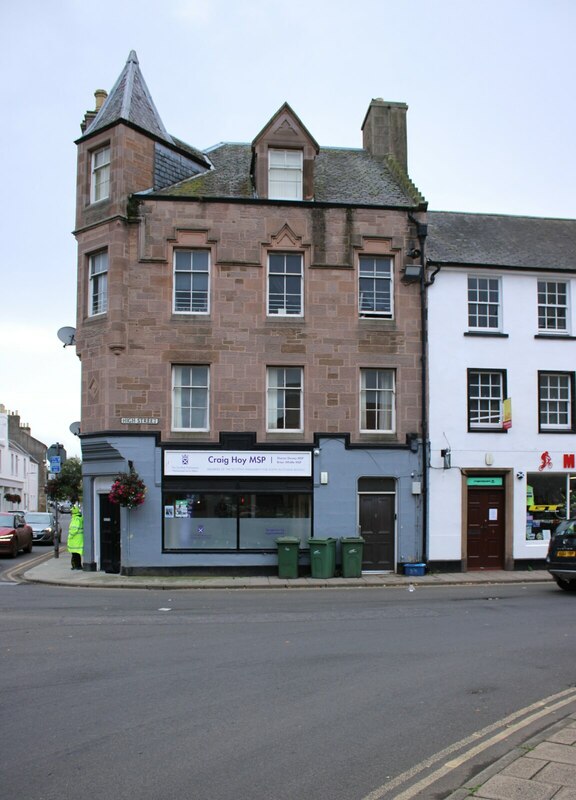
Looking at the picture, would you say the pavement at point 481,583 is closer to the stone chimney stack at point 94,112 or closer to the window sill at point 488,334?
the window sill at point 488,334

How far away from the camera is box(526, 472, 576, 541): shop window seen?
77.0 feet

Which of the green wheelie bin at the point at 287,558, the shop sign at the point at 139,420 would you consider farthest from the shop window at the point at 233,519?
the shop sign at the point at 139,420

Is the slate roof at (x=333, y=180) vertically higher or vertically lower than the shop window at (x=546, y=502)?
higher

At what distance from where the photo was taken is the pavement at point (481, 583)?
5289mm

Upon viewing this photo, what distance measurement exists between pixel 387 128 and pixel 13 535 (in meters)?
19.7

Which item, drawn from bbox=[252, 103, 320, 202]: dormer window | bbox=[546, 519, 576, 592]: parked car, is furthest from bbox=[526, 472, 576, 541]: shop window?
bbox=[252, 103, 320, 202]: dormer window

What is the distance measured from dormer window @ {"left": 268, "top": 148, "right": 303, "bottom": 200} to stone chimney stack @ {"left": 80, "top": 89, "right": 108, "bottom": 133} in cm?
611

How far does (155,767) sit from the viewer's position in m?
6.02

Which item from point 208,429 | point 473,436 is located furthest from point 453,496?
point 208,429

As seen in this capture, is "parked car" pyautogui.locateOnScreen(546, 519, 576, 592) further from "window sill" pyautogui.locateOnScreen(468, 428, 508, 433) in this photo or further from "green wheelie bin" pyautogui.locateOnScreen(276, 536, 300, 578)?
"green wheelie bin" pyautogui.locateOnScreen(276, 536, 300, 578)

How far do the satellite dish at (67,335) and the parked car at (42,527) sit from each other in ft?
50.8

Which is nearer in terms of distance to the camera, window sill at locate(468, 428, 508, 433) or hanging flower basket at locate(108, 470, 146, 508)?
hanging flower basket at locate(108, 470, 146, 508)

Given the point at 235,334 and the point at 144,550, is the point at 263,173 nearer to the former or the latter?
the point at 235,334

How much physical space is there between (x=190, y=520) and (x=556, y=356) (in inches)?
467
